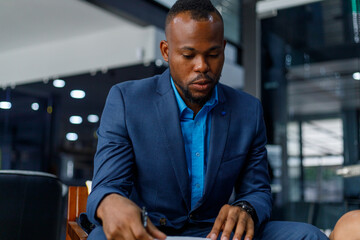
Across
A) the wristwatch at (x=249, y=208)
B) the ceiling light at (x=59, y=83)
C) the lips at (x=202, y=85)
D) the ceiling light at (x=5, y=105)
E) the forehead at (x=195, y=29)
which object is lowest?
the wristwatch at (x=249, y=208)

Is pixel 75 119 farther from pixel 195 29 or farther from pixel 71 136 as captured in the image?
pixel 195 29

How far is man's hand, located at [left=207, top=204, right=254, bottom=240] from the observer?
1029mm

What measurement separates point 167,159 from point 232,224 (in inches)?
11.7

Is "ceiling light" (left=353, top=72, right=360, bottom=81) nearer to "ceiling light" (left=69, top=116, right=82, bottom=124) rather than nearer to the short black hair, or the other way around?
the short black hair

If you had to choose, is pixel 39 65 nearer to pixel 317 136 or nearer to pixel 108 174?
pixel 317 136

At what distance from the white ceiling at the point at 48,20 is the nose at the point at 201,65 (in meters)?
4.68

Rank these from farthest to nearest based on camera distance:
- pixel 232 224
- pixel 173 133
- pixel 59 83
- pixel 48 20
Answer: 1. pixel 59 83
2. pixel 48 20
3. pixel 173 133
4. pixel 232 224

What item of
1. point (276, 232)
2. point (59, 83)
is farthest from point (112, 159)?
point (59, 83)

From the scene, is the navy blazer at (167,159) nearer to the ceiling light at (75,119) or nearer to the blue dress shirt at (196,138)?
the blue dress shirt at (196,138)

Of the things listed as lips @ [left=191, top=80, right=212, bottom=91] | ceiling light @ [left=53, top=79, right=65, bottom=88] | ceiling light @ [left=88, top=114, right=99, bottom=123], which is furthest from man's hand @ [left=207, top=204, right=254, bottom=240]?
ceiling light @ [left=53, top=79, right=65, bottom=88]

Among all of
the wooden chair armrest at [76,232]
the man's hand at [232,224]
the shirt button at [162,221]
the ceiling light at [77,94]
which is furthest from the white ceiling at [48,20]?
the man's hand at [232,224]

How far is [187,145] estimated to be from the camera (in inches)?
51.3

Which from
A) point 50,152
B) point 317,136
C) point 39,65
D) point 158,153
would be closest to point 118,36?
point 39,65

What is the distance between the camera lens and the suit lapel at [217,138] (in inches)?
48.8
